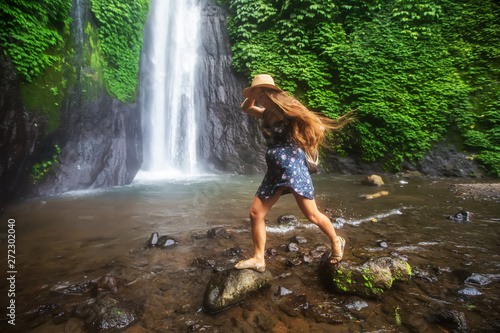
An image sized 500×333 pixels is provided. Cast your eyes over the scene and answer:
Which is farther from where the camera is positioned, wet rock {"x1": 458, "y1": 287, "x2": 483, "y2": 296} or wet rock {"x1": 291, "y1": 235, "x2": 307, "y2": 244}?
wet rock {"x1": 291, "y1": 235, "x2": 307, "y2": 244}

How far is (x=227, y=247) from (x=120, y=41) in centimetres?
1040

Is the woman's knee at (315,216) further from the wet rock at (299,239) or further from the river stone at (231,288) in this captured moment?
the wet rock at (299,239)

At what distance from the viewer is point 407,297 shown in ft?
6.59

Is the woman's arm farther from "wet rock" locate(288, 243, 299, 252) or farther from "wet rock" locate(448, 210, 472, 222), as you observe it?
"wet rock" locate(448, 210, 472, 222)

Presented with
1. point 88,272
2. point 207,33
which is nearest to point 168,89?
point 207,33

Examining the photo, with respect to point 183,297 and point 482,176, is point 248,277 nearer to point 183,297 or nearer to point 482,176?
point 183,297

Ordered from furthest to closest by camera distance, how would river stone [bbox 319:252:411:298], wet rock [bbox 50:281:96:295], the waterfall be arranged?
the waterfall < wet rock [bbox 50:281:96:295] < river stone [bbox 319:252:411:298]

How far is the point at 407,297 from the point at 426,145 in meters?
10.7

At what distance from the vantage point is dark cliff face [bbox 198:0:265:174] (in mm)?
12367

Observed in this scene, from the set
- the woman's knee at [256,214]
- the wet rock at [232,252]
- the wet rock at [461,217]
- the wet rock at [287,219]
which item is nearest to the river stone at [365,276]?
the woman's knee at [256,214]

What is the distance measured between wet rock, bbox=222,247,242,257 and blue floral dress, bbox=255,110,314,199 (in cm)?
98

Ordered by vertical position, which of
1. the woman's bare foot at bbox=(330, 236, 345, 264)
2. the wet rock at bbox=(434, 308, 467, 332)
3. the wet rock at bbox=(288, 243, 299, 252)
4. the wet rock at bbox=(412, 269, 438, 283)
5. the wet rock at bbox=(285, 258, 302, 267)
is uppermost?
the woman's bare foot at bbox=(330, 236, 345, 264)

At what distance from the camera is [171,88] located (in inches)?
523

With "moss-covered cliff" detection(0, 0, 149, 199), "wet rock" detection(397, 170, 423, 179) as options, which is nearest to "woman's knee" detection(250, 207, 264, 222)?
"moss-covered cliff" detection(0, 0, 149, 199)
